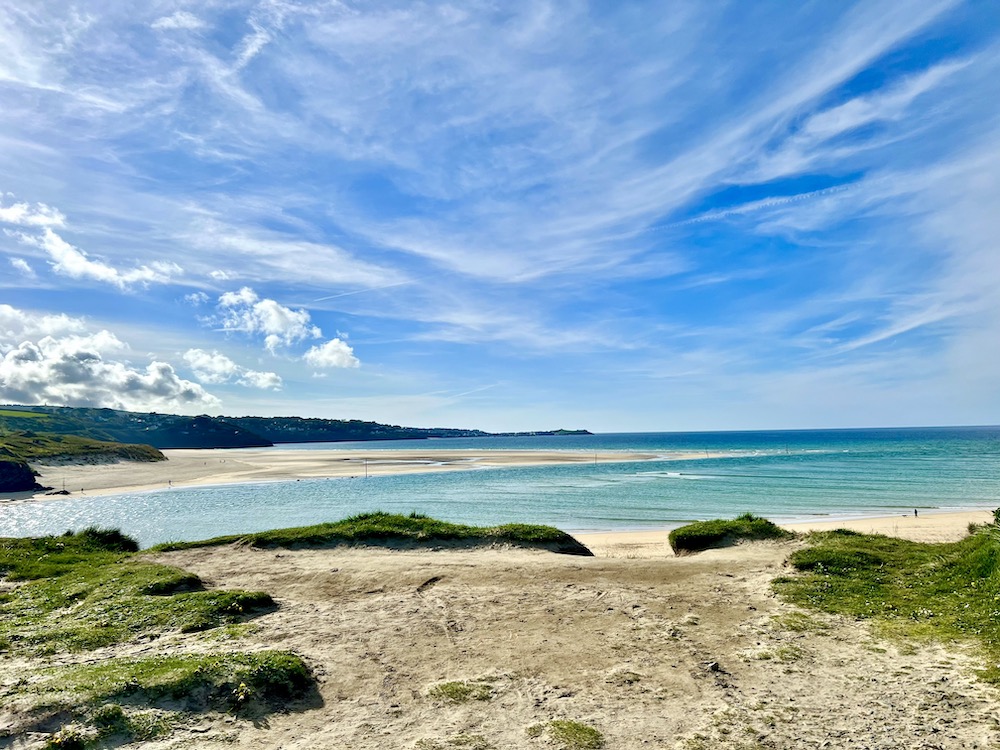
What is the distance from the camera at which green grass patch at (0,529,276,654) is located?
10773 millimetres

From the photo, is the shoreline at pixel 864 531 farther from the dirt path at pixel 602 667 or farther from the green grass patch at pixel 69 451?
the green grass patch at pixel 69 451

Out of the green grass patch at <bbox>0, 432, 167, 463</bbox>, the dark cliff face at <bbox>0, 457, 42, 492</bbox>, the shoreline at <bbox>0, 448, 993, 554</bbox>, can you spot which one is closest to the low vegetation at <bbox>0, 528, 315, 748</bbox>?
the shoreline at <bbox>0, 448, 993, 554</bbox>

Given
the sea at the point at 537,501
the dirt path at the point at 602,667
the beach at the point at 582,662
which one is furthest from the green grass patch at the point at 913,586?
the sea at the point at 537,501

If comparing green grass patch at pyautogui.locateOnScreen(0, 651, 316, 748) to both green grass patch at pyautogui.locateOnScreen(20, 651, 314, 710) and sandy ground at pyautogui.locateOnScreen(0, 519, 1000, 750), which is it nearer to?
green grass patch at pyautogui.locateOnScreen(20, 651, 314, 710)

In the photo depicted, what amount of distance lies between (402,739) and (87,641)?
7.33 meters

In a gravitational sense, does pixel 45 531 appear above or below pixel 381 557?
below

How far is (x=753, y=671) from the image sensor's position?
9.38 m

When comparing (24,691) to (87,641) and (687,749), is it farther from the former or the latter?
(687,749)

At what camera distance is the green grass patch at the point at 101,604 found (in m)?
10.8

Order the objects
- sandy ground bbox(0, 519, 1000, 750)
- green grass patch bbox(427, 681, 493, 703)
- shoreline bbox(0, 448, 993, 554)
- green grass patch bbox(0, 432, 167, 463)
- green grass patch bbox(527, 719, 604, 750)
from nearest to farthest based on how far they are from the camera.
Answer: green grass patch bbox(527, 719, 604, 750) < sandy ground bbox(0, 519, 1000, 750) < green grass patch bbox(427, 681, 493, 703) < shoreline bbox(0, 448, 993, 554) < green grass patch bbox(0, 432, 167, 463)

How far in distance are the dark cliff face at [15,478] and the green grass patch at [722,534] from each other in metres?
71.5

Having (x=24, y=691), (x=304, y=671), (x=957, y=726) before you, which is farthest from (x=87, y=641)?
(x=957, y=726)

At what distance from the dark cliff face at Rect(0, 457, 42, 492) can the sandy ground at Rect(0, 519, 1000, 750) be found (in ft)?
207

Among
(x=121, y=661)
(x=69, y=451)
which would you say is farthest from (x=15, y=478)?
(x=121, y=661)
